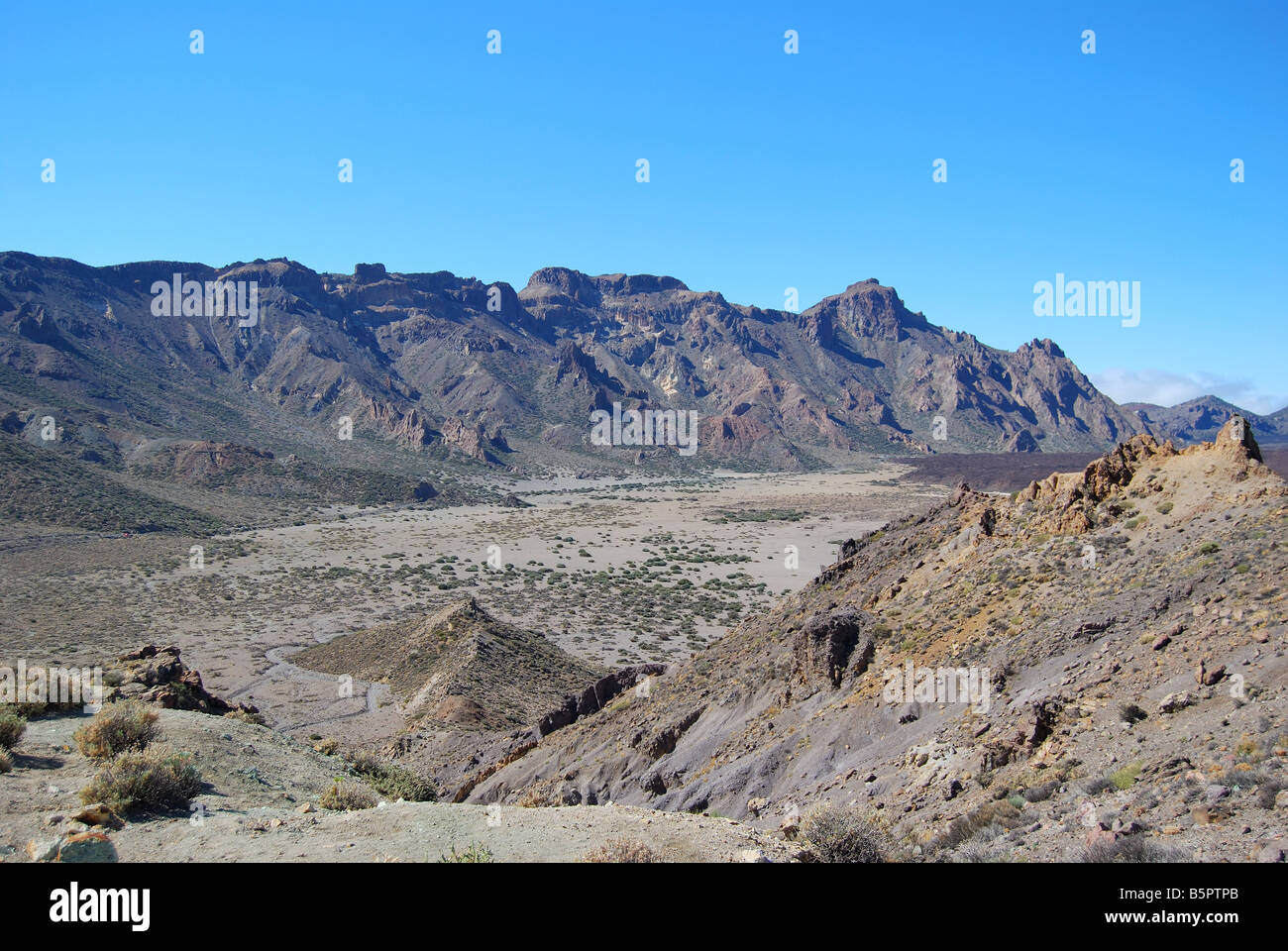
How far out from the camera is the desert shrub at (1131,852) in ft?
18.7

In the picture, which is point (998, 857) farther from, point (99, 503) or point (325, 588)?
point (99, 503)

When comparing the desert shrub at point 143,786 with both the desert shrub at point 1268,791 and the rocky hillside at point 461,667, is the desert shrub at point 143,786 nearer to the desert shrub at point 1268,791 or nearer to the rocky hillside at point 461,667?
the desert shrub at point 1268,791

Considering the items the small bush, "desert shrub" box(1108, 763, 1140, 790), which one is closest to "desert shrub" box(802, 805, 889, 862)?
"desert shrub" box(1108, 763, 1140, 790)

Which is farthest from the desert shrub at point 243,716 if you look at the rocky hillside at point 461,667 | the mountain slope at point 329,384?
the mountain slope at point 329,384

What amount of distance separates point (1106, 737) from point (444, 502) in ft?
296

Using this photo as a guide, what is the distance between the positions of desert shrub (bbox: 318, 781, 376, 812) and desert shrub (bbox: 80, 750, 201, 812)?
1.56 meters

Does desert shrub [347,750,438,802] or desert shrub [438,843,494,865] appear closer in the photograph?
desert shrub [438,843,494,865]

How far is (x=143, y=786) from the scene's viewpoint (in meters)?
8.00

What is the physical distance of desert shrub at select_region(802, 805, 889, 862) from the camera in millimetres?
6891

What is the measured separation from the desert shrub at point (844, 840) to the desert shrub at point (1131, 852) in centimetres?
175

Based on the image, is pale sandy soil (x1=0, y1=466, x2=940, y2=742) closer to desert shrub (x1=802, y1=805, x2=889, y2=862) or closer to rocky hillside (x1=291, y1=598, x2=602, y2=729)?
rocky hillside (x1=291, y1=598, x2=602, y2=729)

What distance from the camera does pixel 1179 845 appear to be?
5.84m

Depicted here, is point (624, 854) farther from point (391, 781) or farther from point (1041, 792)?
point (391, 781)
